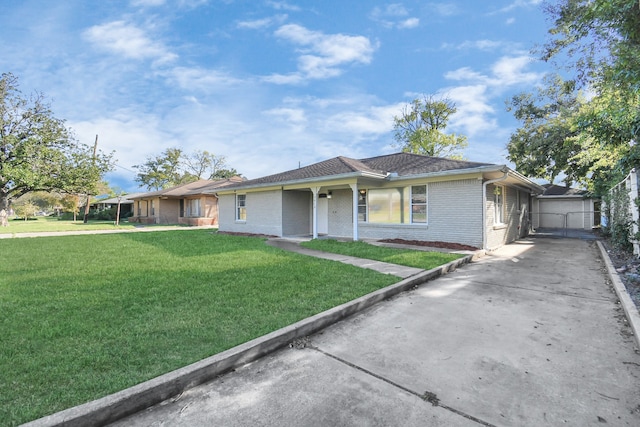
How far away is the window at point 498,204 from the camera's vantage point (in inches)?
431

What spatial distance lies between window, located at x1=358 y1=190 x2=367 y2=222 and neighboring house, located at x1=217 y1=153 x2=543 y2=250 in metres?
0.03

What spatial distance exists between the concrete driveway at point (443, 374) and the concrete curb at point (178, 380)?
0.07 meters

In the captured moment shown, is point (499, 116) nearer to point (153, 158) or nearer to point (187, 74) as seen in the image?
point (187, 74)

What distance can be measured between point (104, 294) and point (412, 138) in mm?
30114

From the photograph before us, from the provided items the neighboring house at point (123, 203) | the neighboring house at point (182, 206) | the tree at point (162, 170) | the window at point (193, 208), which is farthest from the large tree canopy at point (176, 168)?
the window at point (193, 208)

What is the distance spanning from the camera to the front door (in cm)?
1405

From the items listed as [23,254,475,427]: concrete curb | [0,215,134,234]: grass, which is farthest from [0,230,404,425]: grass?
[0,215,134,234]: grass

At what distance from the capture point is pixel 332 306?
423cm

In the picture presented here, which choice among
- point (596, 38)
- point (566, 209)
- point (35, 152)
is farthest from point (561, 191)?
point (35, 152)

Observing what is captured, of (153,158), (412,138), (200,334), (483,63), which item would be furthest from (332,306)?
(153,158)

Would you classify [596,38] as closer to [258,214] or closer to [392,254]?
[392,254]

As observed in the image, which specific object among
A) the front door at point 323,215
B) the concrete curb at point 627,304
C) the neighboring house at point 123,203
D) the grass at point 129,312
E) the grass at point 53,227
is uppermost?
the neighboring house at point 123,203

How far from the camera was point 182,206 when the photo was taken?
91.8ft

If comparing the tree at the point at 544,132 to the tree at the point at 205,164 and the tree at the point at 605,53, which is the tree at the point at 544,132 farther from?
the tree at the point at 205,164
